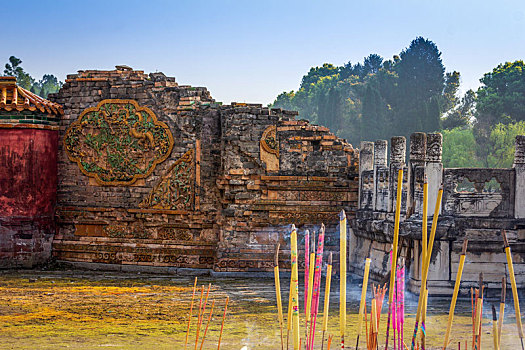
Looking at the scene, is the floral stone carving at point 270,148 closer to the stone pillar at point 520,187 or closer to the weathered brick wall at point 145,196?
the weathered brick wall at point 145,196

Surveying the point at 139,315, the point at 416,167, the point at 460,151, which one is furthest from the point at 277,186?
the point at 460,151

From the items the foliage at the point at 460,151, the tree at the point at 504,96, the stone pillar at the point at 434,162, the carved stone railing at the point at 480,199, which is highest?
the tree at the point at 504,96

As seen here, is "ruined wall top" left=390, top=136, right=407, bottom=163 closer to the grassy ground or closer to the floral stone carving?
the grassy ground

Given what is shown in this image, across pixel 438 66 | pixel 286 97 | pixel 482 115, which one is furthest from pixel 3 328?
pixel 286 97

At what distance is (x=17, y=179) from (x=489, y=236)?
816cm

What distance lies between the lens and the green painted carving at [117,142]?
12.6 meters

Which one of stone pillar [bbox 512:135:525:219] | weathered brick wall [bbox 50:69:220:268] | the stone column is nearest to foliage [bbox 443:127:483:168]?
weathered brick wall [bbox 50:69:220:268]

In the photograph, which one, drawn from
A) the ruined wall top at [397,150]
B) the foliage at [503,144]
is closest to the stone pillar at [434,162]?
the ruined wall top at [397,150]

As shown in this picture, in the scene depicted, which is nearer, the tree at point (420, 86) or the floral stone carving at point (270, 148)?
the floral stone carving at point (270, 148)

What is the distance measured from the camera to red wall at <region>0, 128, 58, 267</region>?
1227 cm

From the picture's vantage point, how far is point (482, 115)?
35875mm

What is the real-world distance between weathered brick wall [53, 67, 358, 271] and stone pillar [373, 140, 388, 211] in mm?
990

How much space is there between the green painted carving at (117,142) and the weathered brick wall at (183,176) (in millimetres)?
19

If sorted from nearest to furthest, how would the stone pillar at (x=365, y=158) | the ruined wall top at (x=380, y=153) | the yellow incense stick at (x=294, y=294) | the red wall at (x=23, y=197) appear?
1. the yellow incense stick at (x=294, y=294)
2. the ruined wall top at (x=380, y=153)
3. the stone pillar at (x=365, y=158)
4. the red wall at (x=23, y=197)
